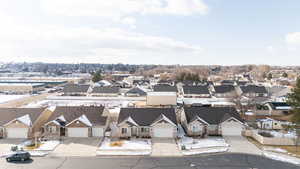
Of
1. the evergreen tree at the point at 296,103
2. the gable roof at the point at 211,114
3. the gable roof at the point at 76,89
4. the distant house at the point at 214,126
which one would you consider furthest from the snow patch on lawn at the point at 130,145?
the gable roof at the point at 76,89

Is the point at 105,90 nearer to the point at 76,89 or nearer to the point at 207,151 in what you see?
the point at 76,89

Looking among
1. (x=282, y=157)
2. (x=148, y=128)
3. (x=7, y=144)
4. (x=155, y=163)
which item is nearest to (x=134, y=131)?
(x=148, y=128)

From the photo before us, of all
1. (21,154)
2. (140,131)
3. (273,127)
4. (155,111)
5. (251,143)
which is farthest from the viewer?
(273,127)

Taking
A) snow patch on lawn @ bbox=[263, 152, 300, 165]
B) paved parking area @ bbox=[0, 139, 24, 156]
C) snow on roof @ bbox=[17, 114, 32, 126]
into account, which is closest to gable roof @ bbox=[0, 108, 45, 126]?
snow on roof @ bbox=[17, 114, 32, 126]

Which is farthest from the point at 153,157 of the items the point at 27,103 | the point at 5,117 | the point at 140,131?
the point at 27,103

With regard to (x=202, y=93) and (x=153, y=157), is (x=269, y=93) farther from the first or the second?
(x=153, y=157)

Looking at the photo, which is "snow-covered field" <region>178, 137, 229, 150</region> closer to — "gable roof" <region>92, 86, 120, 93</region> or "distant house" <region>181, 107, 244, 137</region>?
"distant house" <region>181, 107, 244, 137</region>

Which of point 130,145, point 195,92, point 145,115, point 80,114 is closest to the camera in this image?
point 130,145
